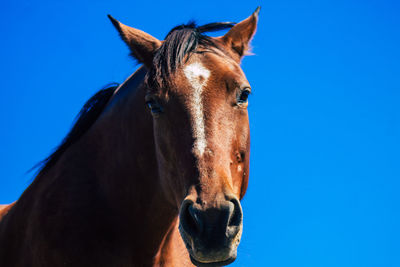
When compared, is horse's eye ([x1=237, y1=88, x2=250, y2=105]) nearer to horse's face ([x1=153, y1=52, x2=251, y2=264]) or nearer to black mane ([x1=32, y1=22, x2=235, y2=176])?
horse's face ([x1=153, y1=52, x2=251, y2=264])

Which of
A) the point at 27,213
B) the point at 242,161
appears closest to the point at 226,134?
the point at 242,161

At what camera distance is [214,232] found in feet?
8.82

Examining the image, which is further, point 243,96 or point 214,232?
point 243,96

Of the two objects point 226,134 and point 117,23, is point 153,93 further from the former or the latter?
point 117,23

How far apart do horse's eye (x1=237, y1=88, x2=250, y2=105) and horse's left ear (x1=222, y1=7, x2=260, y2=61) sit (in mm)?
728

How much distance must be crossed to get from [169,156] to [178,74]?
68 cm

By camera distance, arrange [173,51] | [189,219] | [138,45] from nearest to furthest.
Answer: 1. [189,219]
2. [173,51]
3. [138,45]

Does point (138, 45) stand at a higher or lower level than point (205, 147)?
higher

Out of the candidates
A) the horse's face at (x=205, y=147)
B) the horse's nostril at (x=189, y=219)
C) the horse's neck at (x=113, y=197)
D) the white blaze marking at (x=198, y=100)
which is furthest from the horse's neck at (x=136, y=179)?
the horse's nostril at (x=189, y=219)

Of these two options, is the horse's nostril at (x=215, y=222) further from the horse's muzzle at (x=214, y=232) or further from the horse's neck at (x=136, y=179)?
the horse's neck at (x=136, y=179)

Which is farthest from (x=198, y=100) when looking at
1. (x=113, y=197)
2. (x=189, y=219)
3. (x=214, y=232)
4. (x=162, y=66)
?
(x=113, y=197)

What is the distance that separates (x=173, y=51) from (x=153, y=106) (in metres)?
0.54

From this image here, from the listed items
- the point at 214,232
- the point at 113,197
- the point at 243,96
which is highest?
the point at 243,96

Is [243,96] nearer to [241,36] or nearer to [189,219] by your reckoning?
[241,36]
